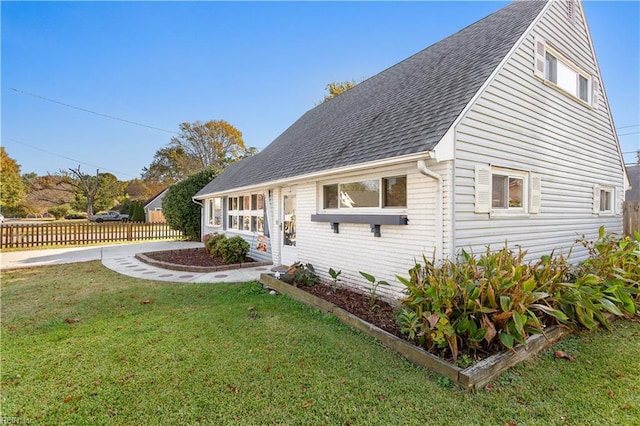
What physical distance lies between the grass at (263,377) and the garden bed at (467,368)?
0.09 metres

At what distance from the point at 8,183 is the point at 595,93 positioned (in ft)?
156

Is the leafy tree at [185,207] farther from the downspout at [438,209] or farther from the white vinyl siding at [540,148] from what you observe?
the white vinyl siding at [540,148]

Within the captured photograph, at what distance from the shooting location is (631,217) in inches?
374

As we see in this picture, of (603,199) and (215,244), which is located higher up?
(603,199)

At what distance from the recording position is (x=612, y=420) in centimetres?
232

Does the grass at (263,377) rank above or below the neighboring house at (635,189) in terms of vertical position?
below

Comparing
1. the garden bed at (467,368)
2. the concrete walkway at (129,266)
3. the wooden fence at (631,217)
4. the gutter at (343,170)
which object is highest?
the gutter at (343,170)

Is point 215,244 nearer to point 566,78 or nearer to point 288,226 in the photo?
point 288,226

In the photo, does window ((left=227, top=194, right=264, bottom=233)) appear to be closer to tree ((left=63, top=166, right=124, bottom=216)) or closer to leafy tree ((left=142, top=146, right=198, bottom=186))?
leafy tree ((left=142, top=146, right=198, bottom=186))

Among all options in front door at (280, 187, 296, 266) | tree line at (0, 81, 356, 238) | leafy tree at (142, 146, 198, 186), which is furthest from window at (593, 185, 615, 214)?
leafy tree at (142, 146, 198, 186)

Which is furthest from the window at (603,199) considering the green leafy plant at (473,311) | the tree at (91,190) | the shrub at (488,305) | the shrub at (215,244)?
the tree at (91,190)

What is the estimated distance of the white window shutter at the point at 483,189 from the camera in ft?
15.1

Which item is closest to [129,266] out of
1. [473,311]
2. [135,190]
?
[473,311]

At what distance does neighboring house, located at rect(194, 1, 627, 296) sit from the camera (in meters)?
4.51
